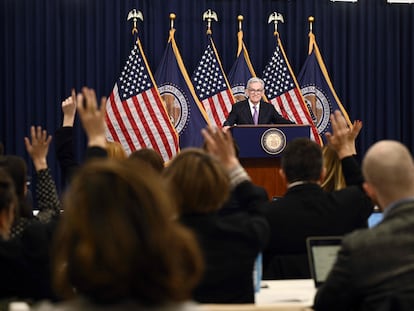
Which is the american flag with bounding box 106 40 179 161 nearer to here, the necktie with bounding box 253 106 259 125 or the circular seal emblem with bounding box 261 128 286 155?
the necktie with bounding box 253 106 259 125

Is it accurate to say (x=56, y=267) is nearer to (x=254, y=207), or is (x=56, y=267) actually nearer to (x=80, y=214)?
(x=80, y=214)

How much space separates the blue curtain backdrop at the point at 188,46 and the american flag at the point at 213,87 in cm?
48

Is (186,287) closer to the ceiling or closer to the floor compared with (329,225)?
closer to the ceiling

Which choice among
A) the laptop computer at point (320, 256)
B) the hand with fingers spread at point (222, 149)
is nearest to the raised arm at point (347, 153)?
the laptop computer at point (320, 256)

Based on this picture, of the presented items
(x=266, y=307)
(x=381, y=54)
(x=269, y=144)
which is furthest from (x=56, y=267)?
(x=381, y=54)

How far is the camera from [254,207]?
282 cm

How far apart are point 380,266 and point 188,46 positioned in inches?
357

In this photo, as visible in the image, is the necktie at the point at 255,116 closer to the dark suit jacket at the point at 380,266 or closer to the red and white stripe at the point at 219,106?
the red and white stripe at the point at 219,106

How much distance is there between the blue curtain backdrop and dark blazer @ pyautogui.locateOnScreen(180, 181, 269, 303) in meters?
8.67

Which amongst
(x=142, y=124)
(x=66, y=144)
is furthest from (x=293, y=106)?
(x=66, y=144)

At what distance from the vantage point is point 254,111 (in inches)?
365

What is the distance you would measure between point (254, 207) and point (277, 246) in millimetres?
921

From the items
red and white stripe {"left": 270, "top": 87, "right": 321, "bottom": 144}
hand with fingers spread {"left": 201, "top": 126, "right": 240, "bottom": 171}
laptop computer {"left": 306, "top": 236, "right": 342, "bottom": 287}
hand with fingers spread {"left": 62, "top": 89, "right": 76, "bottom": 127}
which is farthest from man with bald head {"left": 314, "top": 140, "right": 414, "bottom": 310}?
red and white stripe {"left": 270, "top": 87, "right": 321, "bottom": 144}

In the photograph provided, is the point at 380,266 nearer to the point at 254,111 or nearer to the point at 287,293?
the point at 287,293
